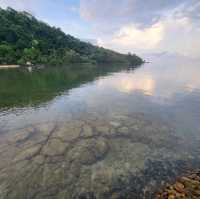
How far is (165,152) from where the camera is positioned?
14312 millimetres

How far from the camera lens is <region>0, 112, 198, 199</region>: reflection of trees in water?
10017 mm

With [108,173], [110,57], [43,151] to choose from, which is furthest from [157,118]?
[110,57]

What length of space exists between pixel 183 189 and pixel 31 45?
125 metres

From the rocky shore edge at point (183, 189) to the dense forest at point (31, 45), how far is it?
96952 mm

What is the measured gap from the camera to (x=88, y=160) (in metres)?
12.9

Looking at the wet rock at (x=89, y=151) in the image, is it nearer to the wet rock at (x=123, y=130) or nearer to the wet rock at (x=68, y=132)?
the wet rock at (x=68, y=132)

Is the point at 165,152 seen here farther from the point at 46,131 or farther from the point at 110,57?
the point at 110,57

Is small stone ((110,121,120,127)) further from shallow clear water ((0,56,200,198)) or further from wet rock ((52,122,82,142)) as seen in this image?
wet rock ((52,122,82,142))

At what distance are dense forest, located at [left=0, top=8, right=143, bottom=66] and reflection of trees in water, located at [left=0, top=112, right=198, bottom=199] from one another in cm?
8730

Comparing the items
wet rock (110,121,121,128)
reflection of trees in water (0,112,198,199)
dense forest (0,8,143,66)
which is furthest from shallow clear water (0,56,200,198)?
dense forest (0,8,143,66)

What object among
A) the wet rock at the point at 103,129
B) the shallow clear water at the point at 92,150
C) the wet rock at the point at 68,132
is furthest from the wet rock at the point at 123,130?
the wet rock at the point at 68,132

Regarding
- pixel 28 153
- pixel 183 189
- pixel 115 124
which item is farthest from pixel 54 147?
pixel 183 189

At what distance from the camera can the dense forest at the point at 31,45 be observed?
311ft

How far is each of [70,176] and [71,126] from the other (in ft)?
27.7
